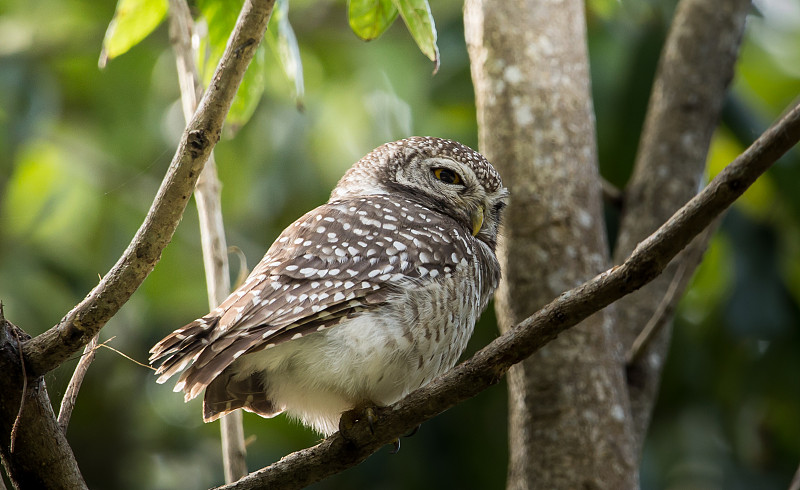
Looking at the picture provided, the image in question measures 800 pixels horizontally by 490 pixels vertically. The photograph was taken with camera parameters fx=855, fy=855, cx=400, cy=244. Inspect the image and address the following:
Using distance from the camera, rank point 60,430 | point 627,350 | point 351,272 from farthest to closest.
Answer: point 627,350 < point 351,272 < point 60,430

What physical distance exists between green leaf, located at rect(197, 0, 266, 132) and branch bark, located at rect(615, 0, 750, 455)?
185 centimetres

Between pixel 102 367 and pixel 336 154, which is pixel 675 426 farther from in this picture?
pixel 102 367

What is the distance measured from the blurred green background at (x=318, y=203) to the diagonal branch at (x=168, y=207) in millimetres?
2667

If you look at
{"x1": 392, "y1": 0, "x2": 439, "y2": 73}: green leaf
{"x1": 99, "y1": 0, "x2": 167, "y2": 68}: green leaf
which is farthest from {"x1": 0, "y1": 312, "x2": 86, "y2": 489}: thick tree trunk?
{"x1": 392, "y1": 0, "x2": 439, "y2": 73}: green leaf

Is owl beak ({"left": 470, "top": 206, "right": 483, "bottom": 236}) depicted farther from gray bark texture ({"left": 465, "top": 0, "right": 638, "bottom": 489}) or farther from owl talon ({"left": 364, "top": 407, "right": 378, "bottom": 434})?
owl talon ({"left": 364, "top": 407, "right": 378, "bottom": 434})

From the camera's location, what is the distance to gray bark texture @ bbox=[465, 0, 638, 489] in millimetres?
3186

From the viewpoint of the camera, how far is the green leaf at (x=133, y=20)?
99.8 inches

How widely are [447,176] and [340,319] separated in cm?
106

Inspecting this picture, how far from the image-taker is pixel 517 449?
334 cm

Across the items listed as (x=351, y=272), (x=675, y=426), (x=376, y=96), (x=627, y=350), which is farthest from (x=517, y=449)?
(x=376, y=96)

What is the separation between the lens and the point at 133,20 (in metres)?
2.55

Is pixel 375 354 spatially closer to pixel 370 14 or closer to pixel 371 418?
pixel 371 418

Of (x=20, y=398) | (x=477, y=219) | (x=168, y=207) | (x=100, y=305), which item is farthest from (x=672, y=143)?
(x=20, y=398)

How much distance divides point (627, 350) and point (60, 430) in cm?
238
